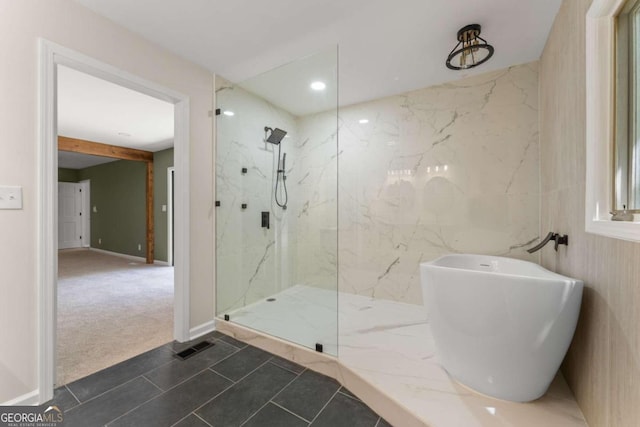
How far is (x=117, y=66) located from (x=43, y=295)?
1.49 m

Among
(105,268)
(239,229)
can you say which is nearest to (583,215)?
(239,229)

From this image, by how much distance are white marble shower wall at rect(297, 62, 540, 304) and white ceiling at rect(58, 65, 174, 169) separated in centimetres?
206

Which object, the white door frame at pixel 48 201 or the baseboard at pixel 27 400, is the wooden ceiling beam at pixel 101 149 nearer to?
the white door frame at pixel 48 201

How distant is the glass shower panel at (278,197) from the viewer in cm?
248

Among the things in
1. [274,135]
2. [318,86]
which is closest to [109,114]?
[274,135]

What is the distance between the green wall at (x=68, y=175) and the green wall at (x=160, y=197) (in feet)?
13.1

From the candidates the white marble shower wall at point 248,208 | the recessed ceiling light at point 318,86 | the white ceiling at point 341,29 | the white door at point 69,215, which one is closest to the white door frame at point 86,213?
the white door at point 69,215

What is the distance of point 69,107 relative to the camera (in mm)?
3281

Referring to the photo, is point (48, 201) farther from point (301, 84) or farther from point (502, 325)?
point (502, 325)

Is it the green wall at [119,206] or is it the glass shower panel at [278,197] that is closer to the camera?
the glass shower panel at [278,197]

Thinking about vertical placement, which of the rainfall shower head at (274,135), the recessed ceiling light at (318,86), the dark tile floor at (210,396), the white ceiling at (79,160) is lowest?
the dark tile floor at (210,396)

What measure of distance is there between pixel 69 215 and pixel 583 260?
1016cm

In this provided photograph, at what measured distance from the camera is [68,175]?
7453 mm

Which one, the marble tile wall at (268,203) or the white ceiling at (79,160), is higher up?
the white ceiling at (79,160)
